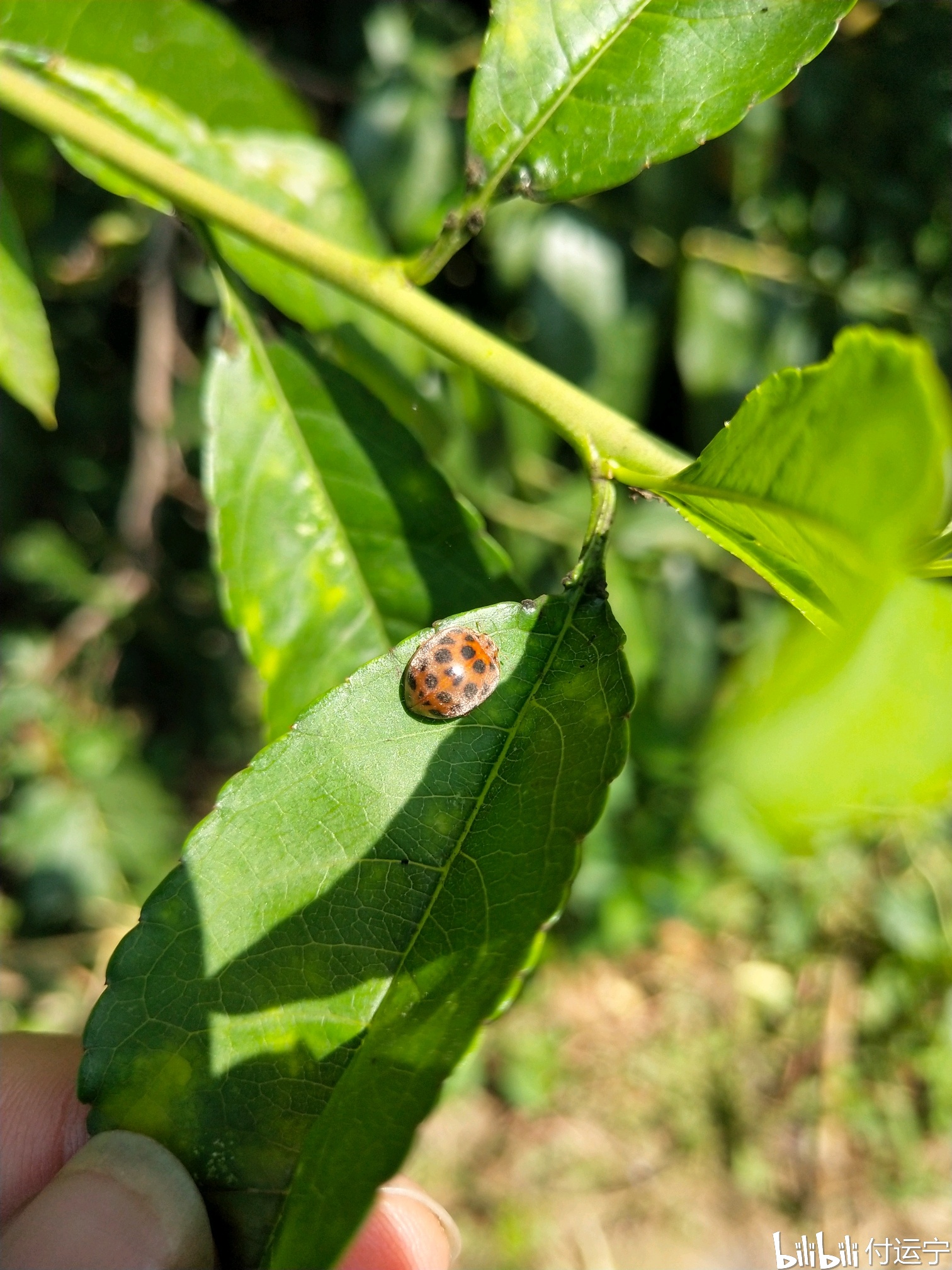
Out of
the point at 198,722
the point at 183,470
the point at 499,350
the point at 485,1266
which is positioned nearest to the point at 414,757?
→ the point at 499,350

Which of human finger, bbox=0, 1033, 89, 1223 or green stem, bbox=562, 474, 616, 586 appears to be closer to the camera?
green stem, bbox=562, 474, 616, 586

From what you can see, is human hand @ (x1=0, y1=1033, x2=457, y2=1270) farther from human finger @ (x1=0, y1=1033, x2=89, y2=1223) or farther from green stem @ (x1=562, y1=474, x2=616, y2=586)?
green stem @ (x1=562, y1=474, x2=616, y2=586)

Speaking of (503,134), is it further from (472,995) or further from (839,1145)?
(839,1145)

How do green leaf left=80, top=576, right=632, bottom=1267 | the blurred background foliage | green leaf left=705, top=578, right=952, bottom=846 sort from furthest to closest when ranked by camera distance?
the blurred background foliage → green leaf left=80, top=576, right=632, bottom=1267 → green leaf left=705, top=578, right=952, bottom=846

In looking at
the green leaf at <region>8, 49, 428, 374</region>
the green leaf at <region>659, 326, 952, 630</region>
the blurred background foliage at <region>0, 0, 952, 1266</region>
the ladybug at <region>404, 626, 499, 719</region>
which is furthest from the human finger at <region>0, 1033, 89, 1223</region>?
the green leaf at <region>659, 326, 952, 630</region>

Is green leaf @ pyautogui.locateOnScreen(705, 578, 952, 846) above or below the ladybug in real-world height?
above

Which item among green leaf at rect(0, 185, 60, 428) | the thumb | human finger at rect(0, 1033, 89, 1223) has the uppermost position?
green leaf at rect(0, 185, 60, 428)
